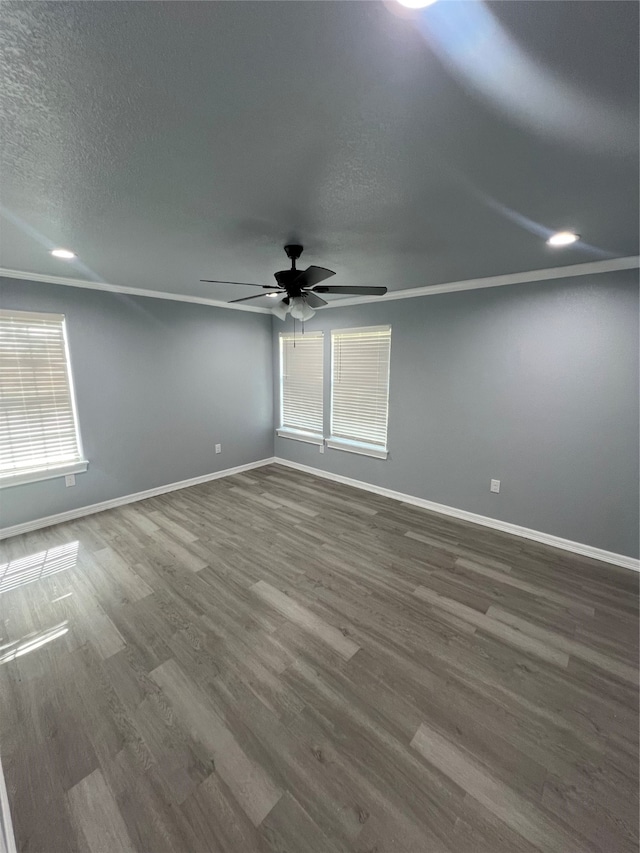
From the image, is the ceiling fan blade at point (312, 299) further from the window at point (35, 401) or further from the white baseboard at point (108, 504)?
the white baseboard at point (108, 504)

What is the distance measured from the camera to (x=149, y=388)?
12.9 ft

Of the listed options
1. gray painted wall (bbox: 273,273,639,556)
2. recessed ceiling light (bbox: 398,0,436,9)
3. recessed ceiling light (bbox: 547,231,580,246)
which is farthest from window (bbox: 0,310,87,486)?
recessed ceiling light (bbox: 547,231,580,246)

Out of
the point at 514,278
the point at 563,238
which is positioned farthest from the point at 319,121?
the point at 514,278

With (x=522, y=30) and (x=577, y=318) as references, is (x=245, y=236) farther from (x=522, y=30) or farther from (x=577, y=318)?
(x=577, y=318)

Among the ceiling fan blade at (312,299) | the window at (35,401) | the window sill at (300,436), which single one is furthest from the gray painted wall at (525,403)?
the window at (35,401)

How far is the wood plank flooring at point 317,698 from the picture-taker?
1.21m

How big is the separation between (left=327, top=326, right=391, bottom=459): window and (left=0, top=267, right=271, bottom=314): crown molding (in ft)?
4.86

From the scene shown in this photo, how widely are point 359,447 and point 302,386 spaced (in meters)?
1.31

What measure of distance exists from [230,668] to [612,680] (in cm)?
205

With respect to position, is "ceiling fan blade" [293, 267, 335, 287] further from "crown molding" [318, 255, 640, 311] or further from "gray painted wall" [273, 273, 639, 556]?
"gray painted wall" [273, 273, 639, 556]

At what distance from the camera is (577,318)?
108 inches

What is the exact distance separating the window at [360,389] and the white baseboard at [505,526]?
0.46 meters

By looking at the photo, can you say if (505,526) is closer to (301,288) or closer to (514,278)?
(514,278)

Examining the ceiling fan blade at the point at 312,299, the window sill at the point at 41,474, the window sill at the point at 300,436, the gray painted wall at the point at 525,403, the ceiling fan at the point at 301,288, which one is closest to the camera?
the ceiling fan at the point at 301,288
